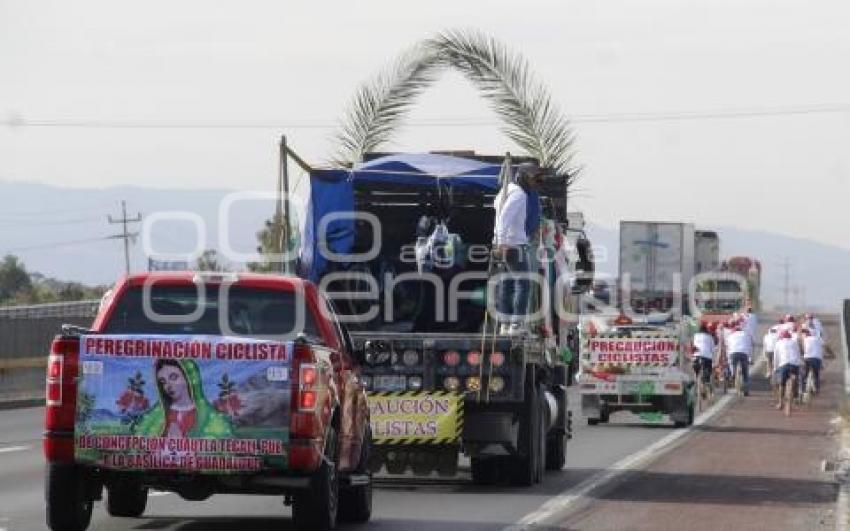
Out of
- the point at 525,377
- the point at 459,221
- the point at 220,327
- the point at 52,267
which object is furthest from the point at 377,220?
the point at 52,267

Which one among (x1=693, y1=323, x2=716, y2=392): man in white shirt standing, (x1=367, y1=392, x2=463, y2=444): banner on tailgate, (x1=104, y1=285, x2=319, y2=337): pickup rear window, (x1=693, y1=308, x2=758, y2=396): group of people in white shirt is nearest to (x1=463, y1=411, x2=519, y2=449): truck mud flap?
(x1=367, y1=392, x2=463, y2=444): banner on tailgate

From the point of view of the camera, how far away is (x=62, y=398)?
12461 mm

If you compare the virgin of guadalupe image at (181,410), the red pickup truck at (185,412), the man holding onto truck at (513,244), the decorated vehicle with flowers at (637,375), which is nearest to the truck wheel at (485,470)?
the man holding onto truck at (513,244)

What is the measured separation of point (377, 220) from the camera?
19.4 meters

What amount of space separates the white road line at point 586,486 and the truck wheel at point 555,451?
459 millimetres

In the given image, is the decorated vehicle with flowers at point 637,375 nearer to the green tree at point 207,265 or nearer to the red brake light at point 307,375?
the green tree at point 207,265

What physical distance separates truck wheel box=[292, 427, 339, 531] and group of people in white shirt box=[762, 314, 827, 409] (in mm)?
23935

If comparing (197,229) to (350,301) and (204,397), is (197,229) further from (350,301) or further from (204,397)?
(204,397)

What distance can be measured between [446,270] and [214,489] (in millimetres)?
6708

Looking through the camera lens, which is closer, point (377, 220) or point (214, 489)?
point (214, 489)

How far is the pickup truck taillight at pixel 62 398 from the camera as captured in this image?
12461mm

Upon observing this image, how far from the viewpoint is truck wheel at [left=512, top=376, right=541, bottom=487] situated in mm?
18422

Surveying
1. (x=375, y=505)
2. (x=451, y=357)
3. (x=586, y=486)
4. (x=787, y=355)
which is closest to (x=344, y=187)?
(x=451, y=357)

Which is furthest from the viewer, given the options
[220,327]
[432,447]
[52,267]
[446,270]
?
[52,267]
